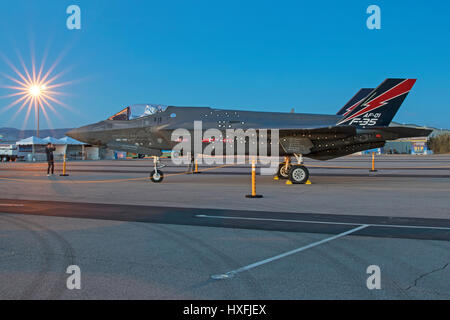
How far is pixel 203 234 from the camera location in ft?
20.8

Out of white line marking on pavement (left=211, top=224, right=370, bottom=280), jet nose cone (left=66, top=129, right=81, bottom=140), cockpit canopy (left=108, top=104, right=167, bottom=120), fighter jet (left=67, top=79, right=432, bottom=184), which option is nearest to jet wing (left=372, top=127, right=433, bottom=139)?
fighter jet (left=67, top=79, right=432, bottom=184)

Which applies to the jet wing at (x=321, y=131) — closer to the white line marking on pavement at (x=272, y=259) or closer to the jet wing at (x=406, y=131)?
the jet wing at (x=406, y=131)

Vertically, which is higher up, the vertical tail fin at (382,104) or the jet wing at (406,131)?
the vertical tail fin at (382,104)

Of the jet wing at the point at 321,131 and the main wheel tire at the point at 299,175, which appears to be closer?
the jet wing at the point at 321,131

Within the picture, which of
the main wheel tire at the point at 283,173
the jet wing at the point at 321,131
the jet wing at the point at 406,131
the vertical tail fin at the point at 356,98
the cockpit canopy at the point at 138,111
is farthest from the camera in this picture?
the vertical tail fin at the point at 356,98

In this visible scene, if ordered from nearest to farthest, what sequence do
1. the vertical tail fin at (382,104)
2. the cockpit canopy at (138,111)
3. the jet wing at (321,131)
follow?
1. the jet wing at (321,131)
2. the vertical tail fin at (382,104)
3. the cockpit canopy at (138,111)

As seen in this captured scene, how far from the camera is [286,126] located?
1572 centimetres

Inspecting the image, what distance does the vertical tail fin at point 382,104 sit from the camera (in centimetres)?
1538

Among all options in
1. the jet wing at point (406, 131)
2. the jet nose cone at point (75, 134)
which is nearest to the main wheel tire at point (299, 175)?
the jet wing at point (406, 131)

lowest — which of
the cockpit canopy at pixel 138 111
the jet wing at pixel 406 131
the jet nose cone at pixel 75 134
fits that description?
the jet wing at pixel 406 131

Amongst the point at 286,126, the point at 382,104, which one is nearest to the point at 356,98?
the point at 382,104
